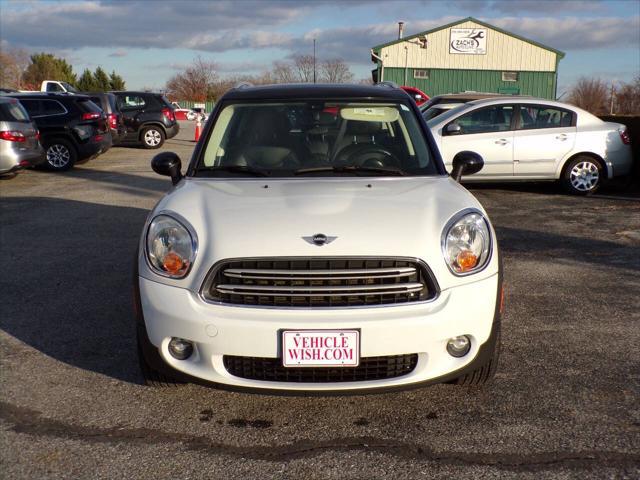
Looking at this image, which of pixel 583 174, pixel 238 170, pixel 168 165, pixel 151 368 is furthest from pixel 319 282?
pixel 583 174

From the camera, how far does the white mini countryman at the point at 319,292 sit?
3.17 meters

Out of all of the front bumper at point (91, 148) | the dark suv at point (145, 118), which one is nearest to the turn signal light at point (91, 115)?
the front bumper at point (91, 148)

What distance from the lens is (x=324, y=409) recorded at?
3.62m

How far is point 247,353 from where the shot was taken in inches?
126

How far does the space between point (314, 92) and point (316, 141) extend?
1.45ft

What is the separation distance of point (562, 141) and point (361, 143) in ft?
23.7

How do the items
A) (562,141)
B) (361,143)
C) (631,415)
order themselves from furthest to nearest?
(562,141) < (361,143) < (631,415)

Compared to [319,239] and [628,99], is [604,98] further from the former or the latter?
[319,239]

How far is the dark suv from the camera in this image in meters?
21.1

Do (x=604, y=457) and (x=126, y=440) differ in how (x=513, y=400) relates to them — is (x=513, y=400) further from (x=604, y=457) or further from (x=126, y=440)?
(x=126, y=440)

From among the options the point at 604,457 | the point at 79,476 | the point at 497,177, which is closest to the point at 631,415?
the point at 604,457

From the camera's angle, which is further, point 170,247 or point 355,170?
point 355,170

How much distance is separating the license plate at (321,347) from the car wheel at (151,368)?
627 millimetres

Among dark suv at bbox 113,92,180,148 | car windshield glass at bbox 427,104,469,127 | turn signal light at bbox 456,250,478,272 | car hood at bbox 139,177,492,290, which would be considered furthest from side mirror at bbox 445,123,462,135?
dark suv at bbox 113,92,180,148
